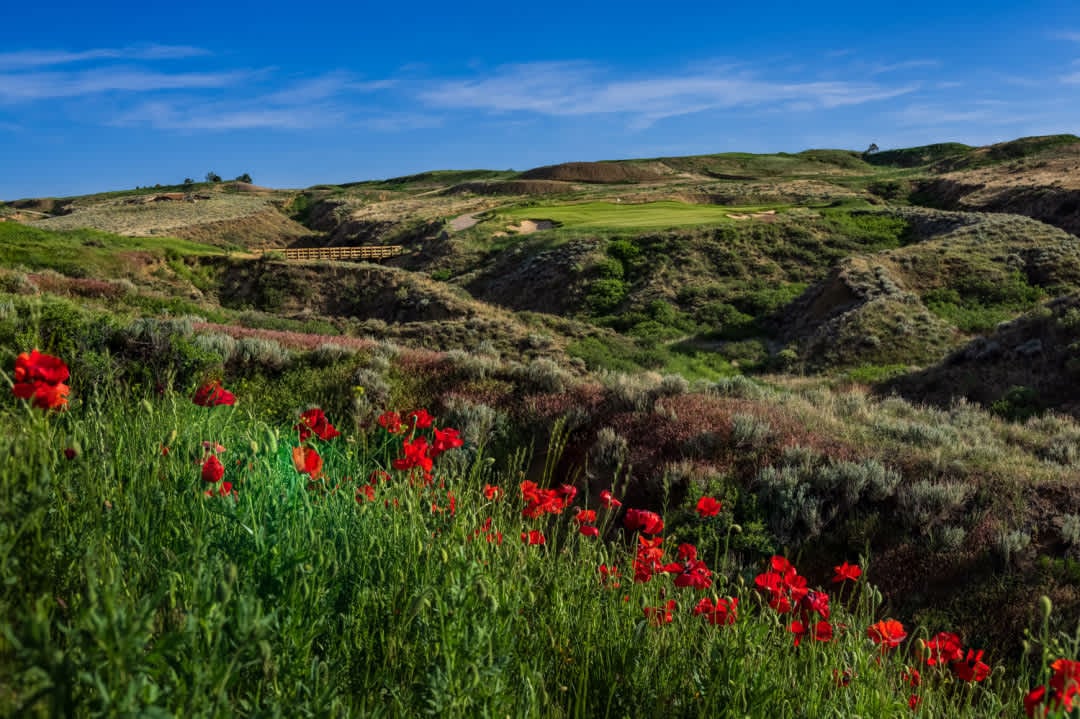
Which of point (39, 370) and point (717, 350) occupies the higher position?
point (39, 370)

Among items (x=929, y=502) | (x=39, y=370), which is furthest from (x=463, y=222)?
(x=39, y=370)

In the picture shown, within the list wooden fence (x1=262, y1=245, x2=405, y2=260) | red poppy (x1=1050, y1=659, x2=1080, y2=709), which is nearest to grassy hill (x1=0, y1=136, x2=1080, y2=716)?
wooden fence (x1=262, y1=245, x2=405, y2=260)

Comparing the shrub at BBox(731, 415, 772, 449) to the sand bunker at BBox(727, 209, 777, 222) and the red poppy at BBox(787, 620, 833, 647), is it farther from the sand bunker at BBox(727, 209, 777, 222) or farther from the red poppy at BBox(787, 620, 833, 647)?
the sand bunker at BBox(727, 209, 777, 222)

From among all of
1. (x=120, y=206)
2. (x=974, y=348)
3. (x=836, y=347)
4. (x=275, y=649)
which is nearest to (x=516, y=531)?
(x=275, y=649)

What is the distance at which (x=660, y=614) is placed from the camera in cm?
315

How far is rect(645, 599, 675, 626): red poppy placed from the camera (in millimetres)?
2975

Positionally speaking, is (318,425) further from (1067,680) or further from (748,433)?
(748,433)

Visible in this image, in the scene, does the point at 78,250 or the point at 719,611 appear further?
the point at 78,250

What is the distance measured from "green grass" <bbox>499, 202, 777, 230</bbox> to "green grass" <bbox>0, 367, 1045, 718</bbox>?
1293 inches

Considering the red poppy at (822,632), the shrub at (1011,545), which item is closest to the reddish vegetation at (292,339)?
the shrub at (1011,545)

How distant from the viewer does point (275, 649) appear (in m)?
2.11

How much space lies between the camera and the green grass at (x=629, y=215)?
36250mm

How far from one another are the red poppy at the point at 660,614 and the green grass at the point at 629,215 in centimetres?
3272

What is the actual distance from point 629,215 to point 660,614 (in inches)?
1531
